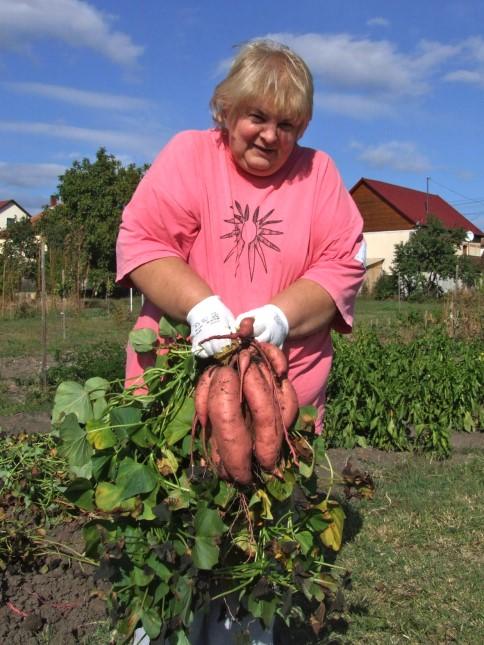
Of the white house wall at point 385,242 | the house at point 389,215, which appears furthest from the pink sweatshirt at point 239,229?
the white house wall at point 385,242

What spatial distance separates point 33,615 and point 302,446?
4.93ft

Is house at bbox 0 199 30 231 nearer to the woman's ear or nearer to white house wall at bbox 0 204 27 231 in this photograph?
white house wall at bbox 0 204 27 231

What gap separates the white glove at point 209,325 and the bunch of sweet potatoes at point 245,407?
0.12ft

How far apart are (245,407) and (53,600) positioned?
166cm

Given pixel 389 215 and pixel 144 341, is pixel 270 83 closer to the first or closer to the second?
pixel 144 341

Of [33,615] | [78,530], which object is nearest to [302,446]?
[33,615]

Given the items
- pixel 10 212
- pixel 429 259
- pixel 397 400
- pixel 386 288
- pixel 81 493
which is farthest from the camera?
pixel 10 212

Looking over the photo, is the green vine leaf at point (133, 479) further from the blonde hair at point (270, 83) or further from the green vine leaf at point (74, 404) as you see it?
the blonde hair at point (270, 83)

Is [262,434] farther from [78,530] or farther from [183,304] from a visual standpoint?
[78,530]

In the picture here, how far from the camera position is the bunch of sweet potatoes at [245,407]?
1624 millimetres

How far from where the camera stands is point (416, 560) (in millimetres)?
3553

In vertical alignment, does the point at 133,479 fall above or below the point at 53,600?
above

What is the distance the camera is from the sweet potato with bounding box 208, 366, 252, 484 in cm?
162

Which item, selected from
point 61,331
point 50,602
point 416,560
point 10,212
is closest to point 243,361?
point 50,602
